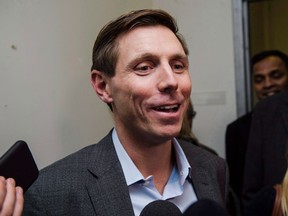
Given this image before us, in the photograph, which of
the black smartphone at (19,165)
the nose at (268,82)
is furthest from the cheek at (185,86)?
the nose at (268,82)

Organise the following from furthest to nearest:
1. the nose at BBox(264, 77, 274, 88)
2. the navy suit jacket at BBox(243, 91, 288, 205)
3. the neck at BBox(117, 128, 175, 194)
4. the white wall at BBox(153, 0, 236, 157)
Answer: the white wall at BBox(153, 0, 236, 157), the nose at BBox(264, 77, 274, 88), the navy suit jacket at BBox(243, 91, 288, 205), the neck at BBox(117, 128, 175, 194)

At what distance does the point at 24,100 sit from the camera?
48.3 inches

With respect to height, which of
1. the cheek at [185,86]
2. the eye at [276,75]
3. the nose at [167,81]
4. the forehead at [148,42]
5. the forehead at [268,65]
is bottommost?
the eye at [276,75]

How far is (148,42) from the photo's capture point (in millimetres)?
1035

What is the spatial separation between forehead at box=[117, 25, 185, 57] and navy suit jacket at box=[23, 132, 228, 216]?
263mm

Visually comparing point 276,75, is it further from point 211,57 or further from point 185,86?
point 185,86

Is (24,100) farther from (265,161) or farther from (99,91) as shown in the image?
(265,161)

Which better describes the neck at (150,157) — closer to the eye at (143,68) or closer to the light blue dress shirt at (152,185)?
the light blue dress shirt at (152,185)

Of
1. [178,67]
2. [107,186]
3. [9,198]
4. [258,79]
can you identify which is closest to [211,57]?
[258,79]

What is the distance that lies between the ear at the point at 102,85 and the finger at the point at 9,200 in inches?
17.4

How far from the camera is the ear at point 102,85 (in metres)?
1.11

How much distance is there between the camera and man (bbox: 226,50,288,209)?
Result: 2387 millimetres

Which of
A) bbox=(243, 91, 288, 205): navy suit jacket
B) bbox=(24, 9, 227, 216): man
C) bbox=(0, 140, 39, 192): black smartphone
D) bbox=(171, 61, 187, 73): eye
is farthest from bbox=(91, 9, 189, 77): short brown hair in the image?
bbox=(243, 91, 288, 205): navy suit jacket

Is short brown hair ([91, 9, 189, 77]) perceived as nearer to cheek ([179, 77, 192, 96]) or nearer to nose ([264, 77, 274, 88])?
cheek ([179, 77, 192, 96])
